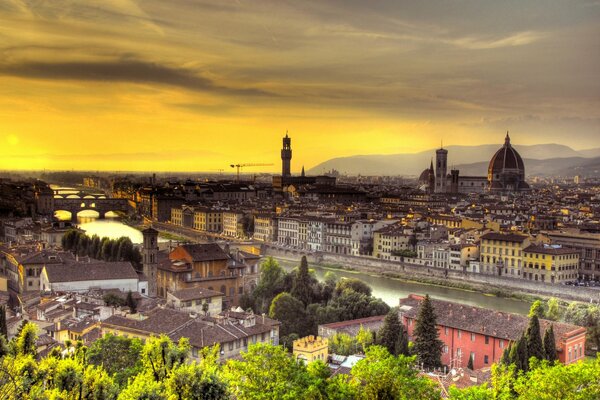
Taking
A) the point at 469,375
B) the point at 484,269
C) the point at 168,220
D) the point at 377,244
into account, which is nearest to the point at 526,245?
the point at 484,269

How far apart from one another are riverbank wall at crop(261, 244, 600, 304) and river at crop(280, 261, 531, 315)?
0.53 m

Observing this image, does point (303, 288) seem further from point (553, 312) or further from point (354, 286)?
point (553, 312)

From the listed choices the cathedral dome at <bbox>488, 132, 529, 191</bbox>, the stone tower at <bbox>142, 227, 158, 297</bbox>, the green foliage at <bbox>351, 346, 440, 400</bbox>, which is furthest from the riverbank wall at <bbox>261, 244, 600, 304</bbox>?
the cathedral dome at <bbox>488, 132, 529, 191</bbox>

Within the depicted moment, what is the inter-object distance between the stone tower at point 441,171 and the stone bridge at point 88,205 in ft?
92.4

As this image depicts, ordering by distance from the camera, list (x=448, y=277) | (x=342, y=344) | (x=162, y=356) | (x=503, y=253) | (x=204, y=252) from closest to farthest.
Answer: (x=162, y=356)
(x=342, y=344)
(x=204, y=252)
(x=503, y=253)
(x=448, y=277)

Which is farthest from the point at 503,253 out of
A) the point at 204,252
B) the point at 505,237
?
the point at 204,252

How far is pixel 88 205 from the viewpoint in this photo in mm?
49125

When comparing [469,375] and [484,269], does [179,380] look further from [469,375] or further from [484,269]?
[484,269]

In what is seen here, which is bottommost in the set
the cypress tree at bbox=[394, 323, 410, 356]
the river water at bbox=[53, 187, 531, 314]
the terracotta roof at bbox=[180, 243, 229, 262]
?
the river water at bbox=[53, 187, 531, 314]

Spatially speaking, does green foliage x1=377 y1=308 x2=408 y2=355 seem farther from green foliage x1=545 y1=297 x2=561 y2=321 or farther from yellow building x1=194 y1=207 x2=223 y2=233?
yellow building x1=194 y1=207 x2=223 y2=233

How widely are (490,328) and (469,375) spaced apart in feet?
9.63

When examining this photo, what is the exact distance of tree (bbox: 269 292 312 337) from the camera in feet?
43.2

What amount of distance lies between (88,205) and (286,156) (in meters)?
33.6

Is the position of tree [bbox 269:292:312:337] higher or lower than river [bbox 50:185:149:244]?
higher
